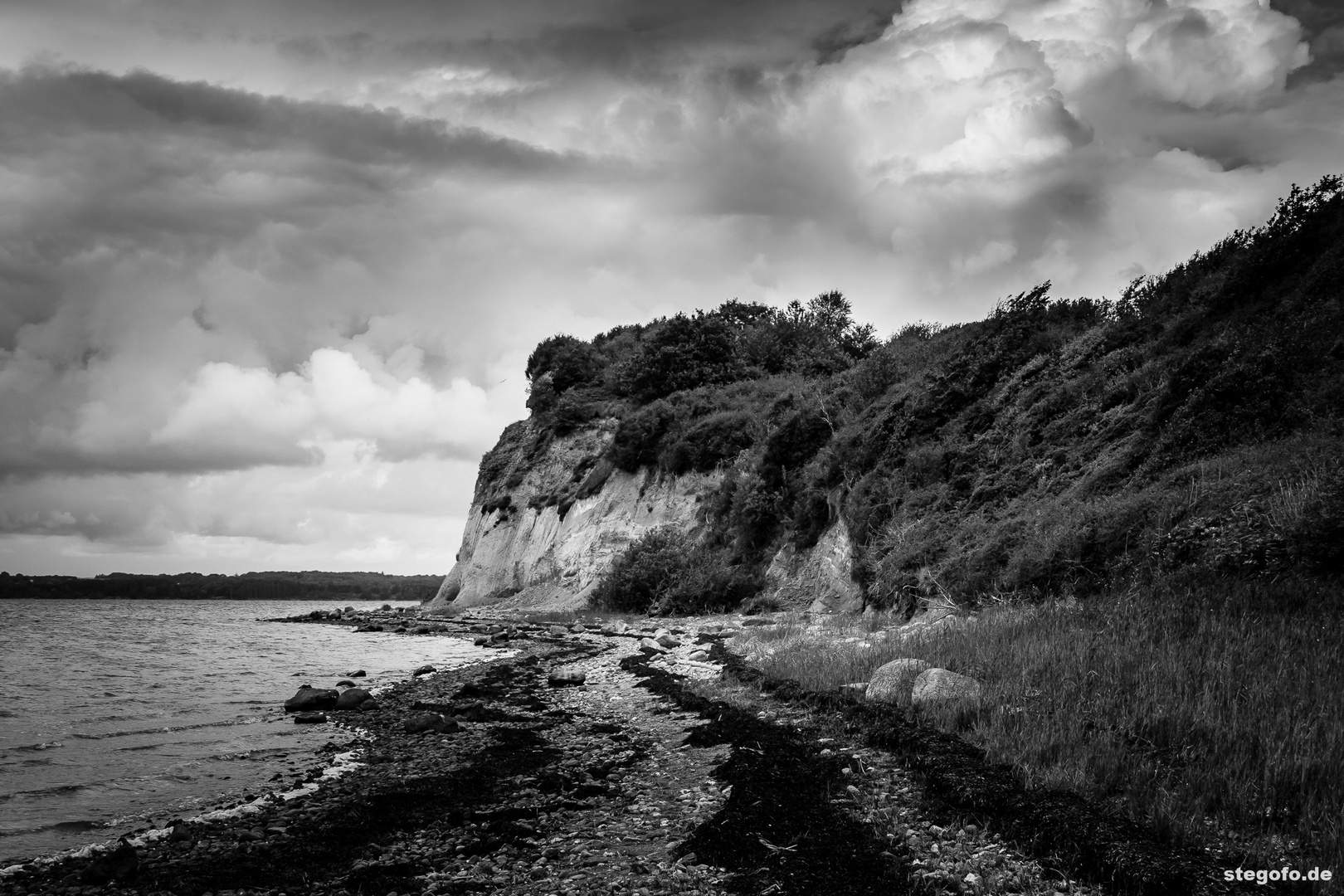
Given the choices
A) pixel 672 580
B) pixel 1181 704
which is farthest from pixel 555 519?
pixel 1181 704

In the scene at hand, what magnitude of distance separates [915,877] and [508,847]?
332cm

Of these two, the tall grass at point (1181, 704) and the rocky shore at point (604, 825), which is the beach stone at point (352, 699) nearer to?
the rocky shore at point (604, 825)

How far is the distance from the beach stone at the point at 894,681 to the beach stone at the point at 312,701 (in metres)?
11.1

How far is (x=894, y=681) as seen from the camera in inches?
377

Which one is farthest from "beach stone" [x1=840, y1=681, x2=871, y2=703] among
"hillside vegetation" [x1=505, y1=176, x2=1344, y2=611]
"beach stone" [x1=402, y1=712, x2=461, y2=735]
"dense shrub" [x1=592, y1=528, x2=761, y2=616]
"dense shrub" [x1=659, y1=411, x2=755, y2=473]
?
"dense shrub" [x1=659, y1=411, x2=755, y2=473]

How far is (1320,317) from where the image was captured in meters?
14.5

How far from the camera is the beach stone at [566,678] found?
15852 mm

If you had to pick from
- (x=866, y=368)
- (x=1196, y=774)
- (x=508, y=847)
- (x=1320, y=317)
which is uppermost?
(x=866, y=368)

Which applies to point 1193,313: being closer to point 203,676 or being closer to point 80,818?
point 80,818

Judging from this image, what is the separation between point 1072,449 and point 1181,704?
42.1 feet

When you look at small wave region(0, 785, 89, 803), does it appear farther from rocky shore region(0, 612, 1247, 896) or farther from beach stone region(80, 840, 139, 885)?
beach stone region(80, 840, 139, 885)

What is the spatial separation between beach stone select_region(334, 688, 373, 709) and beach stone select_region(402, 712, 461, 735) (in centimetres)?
317

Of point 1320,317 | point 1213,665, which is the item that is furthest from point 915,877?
point 1320,317

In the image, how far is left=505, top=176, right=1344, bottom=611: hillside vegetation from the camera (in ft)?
38.7
